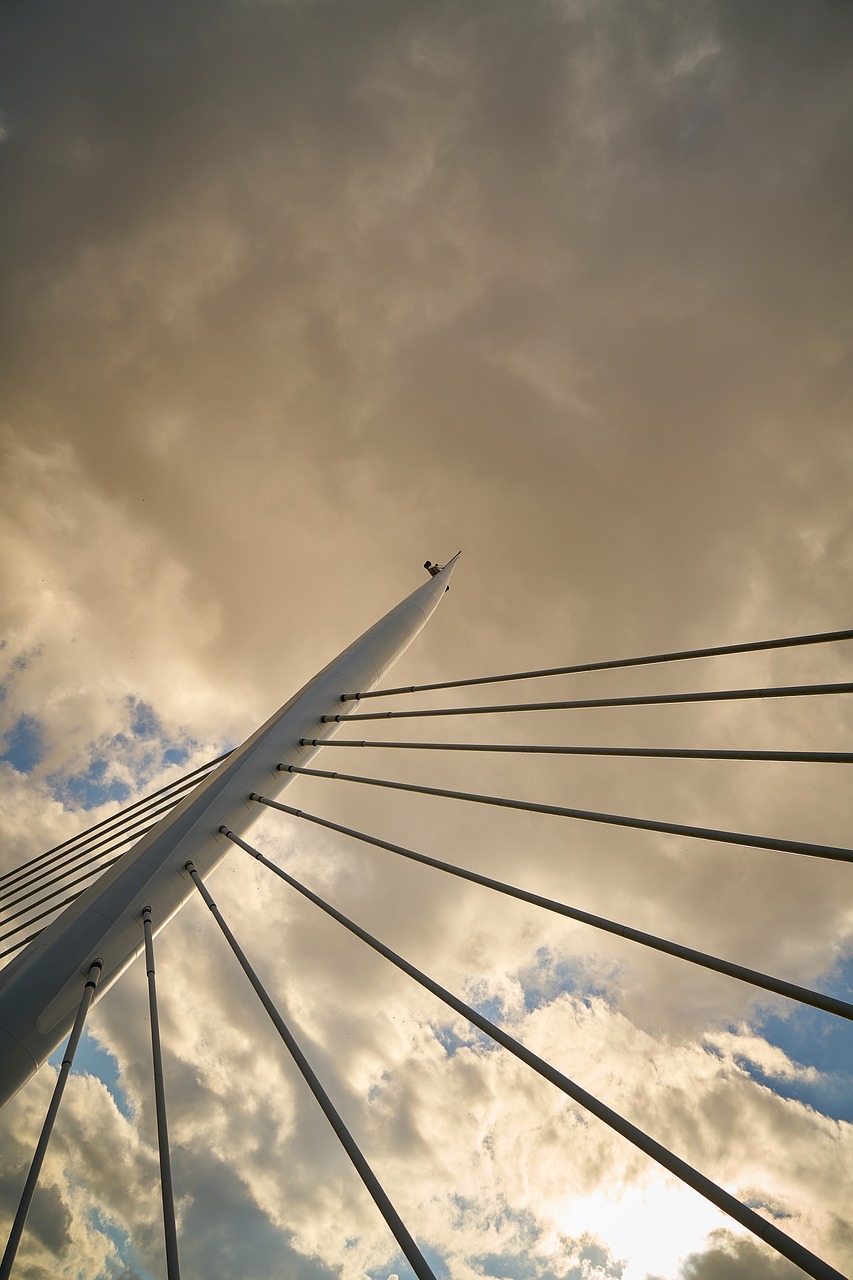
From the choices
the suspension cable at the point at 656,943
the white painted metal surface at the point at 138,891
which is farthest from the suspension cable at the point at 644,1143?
the white painted metal surface at the point at 138,891

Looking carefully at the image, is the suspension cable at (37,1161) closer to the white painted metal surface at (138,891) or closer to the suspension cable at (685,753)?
the white painted metal surface at (138,891)

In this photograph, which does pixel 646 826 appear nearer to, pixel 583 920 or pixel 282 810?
pixel 583 920

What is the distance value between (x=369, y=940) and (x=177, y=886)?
3.49m

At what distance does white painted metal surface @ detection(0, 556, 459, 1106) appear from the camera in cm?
681

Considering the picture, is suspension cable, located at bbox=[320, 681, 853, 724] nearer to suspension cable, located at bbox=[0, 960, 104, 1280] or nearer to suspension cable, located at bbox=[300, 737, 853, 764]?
suspension cable, located at bbox=[300, 737, 853, 764]

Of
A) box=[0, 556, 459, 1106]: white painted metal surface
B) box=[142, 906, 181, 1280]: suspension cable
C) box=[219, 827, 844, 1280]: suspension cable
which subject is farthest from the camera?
box=[0, 556, 459, 1106]: white painted metal surface

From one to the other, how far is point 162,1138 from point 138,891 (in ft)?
11.7

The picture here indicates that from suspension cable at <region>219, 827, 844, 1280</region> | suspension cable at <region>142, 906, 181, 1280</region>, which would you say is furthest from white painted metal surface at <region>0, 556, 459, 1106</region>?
suspension cable at <region>219, 827, 844, 1280</region>

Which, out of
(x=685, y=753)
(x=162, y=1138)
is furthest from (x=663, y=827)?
(x=162, y=1138)

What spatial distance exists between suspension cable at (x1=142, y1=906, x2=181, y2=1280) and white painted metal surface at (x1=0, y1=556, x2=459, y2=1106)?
2.25 feet

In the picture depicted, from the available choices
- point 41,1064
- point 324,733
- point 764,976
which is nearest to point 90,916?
point 41,1064

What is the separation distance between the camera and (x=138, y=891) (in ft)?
26.5

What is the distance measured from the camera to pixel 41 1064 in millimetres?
6992

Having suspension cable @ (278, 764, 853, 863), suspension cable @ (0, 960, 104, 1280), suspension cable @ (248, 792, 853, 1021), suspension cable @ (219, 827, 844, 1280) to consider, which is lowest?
suspension cable @ (0, 960, 104, 1280)
